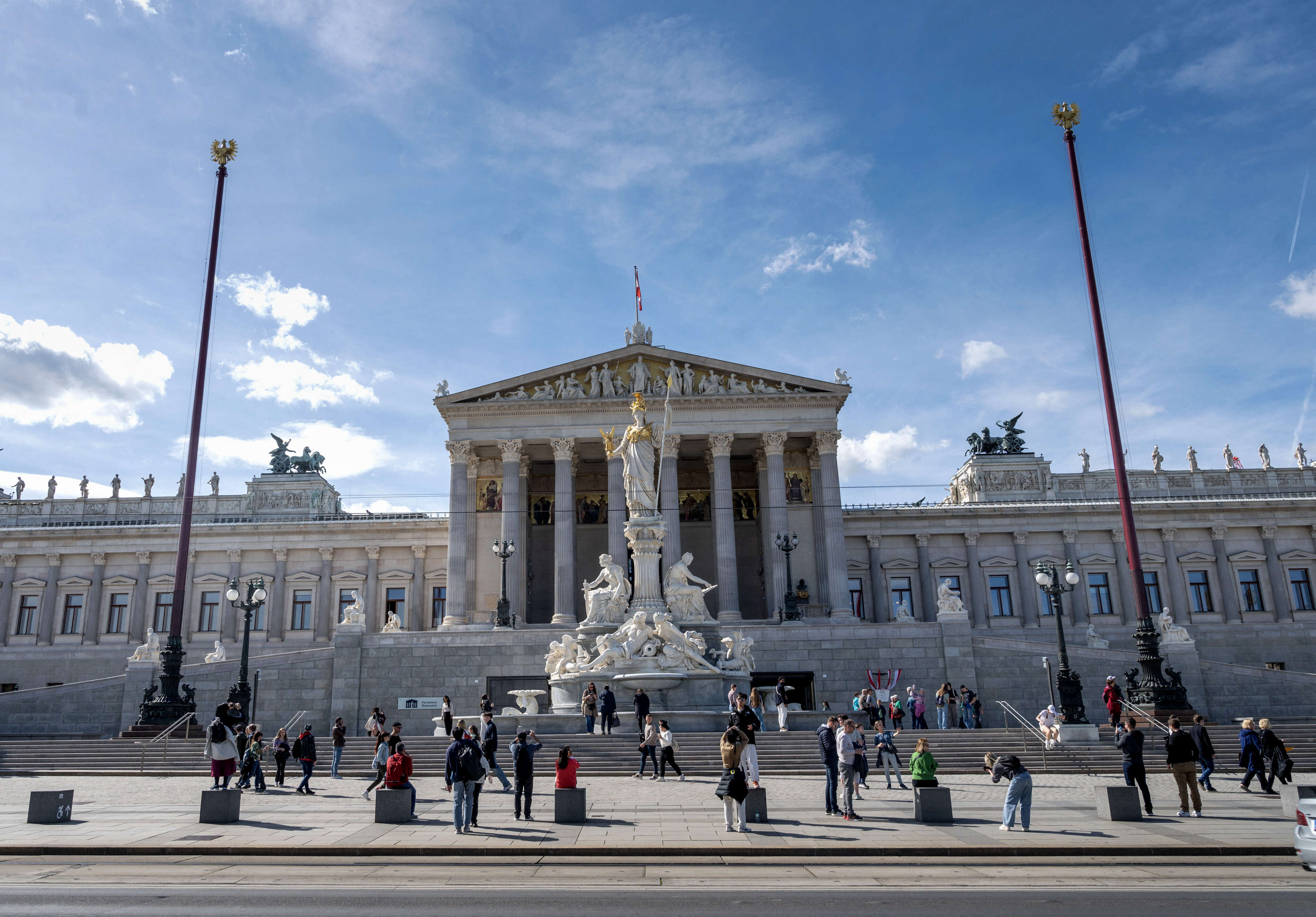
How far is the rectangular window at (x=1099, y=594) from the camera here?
56.9m

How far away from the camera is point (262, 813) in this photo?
17047mm

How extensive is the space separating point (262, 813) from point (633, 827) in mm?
7178

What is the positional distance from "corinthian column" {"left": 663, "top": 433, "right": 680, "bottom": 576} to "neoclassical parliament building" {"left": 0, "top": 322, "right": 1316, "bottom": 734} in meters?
0.19

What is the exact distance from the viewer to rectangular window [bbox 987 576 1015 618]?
5744 centimetres

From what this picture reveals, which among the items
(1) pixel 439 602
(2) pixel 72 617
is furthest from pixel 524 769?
(2) pixel 72 617

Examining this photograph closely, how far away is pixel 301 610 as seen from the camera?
58750 mm

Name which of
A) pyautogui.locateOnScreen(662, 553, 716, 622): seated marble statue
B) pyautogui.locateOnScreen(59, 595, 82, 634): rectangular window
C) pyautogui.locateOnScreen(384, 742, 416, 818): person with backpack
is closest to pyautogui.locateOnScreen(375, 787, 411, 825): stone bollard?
pyautogui.locateOnScreen(384, 742, 416, 818): person with backpack

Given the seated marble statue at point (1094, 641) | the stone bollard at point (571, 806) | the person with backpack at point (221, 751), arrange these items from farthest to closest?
1. the seated marble statue at point (1094, 641)
2. the person with backpack at point (221, 751)
3. the stone bollard at point (571, 806)

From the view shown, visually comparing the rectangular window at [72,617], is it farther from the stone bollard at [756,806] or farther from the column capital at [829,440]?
the stone bollard at [756,806]

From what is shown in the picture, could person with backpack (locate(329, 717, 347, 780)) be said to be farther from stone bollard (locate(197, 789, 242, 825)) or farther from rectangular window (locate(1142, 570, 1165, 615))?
rectangular window (locate(1142, 570, 1165, 615))

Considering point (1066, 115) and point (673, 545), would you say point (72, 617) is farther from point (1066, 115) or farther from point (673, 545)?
point (1066, 115)

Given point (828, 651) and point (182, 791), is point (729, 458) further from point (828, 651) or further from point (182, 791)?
point (182, 791)

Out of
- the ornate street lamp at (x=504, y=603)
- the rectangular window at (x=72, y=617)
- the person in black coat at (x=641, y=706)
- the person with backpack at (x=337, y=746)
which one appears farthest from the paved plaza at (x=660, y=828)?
the rectangular window at (x=72, y=617)

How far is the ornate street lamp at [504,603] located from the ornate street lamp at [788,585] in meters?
12.1
